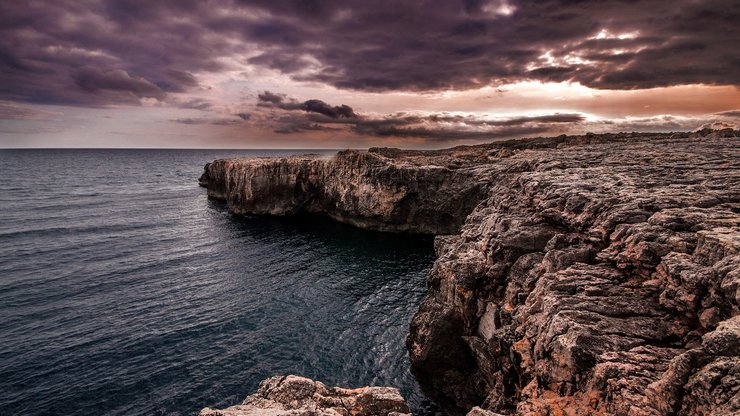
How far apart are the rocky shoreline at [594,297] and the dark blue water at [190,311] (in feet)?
23.7

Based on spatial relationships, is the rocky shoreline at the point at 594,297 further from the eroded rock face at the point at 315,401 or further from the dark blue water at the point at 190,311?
the dark blue water at the point at 190,311

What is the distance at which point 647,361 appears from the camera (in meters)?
12.6

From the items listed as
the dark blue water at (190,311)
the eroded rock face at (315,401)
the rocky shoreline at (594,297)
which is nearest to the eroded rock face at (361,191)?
the dark blue water at (190,311)

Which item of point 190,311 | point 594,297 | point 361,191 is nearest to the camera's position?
point 594,297

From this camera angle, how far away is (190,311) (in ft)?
128

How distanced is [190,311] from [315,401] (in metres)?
30.3

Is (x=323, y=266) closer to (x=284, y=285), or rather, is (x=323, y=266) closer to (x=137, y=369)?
(x=284, y=285)

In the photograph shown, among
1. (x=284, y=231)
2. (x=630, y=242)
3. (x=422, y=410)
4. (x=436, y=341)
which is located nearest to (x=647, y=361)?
(x=630, y=242)

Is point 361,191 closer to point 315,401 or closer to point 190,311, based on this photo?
point 190,311

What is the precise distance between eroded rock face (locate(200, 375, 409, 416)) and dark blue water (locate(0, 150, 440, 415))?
14131 mm

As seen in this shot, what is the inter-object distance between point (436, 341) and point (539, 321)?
11.0m

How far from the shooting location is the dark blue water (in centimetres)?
2802

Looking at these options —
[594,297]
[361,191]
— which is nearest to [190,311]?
[594,297]

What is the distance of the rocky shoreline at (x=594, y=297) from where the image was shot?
1182cm
